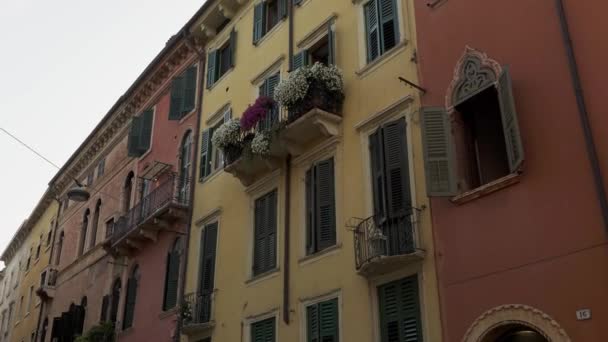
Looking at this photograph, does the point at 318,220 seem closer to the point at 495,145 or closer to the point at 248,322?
the point at 248,322

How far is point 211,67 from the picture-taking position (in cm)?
2091

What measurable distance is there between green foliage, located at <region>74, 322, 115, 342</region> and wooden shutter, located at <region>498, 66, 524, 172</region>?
51.5 ft

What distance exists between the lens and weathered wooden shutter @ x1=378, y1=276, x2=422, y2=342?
432 inches

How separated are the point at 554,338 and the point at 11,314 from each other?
127 ft

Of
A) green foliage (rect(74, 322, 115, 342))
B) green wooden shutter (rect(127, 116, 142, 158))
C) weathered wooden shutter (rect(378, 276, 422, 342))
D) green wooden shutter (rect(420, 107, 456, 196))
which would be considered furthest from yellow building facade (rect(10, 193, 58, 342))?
green wooden shutter (rect(420, 107, 456, 196))

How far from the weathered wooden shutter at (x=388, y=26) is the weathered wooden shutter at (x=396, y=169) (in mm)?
1888

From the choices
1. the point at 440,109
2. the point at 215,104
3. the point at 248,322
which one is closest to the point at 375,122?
the point at 440,109

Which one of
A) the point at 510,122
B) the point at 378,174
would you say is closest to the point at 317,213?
the point at 378,174

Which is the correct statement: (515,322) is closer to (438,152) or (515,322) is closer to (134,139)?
(438,152)

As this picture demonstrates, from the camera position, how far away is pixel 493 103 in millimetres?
11086

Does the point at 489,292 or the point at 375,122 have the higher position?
the point at 375,122

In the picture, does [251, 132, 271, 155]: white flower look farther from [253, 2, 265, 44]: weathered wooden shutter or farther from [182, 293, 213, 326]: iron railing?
[253, 2, 265, 44]: weathered wooden shutter

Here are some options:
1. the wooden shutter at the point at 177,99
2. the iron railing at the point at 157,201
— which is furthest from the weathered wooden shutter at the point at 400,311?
the wooden shutter at the point at 177,99

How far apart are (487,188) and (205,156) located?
1096 centimetres
